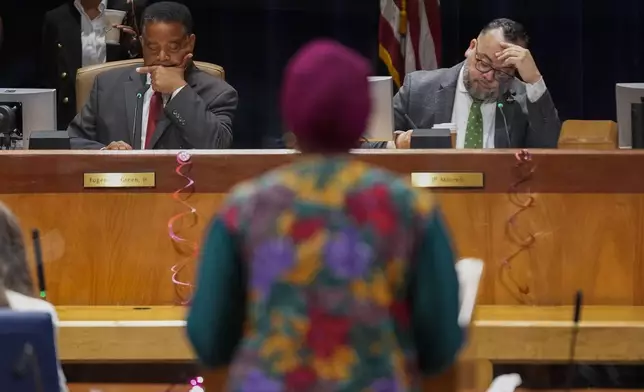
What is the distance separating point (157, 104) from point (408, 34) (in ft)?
8.61

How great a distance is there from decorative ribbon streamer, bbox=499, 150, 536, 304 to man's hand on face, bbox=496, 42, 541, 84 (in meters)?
1.24

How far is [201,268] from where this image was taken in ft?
5.48

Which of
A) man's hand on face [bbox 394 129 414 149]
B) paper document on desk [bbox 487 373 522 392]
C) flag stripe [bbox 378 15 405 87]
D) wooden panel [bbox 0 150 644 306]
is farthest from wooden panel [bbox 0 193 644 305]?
flag stripe [bbox 378 15 405 87]

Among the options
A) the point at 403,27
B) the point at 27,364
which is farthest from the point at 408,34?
the point at 27,364

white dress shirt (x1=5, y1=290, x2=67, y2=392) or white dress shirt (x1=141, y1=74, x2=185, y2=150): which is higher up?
white dress shirt (x1=141, y1=74, x2=185, y2=150)

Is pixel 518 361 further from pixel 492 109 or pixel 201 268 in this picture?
pixel 492 109

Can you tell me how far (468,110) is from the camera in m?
4.21

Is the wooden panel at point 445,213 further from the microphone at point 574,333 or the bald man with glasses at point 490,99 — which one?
the bald man with glasses at point 490,99

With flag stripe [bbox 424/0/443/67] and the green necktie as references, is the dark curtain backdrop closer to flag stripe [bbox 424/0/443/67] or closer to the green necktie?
flag stripe [bbox 424/0/443/67]

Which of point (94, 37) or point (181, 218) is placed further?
point (94, 37)

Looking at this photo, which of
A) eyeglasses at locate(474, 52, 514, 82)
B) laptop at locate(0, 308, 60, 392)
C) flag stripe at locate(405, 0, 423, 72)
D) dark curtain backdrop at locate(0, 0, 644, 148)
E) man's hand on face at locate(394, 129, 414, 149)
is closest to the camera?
laptop at locate(0, 308, 60, 392)

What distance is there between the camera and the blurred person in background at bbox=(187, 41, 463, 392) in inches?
63.9

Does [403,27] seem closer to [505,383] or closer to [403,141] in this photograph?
[403,141]

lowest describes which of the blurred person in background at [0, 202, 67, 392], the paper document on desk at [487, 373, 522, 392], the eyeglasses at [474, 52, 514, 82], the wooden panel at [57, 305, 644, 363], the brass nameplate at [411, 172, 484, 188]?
the paper document on desk at [487, 373, 522, 392]
